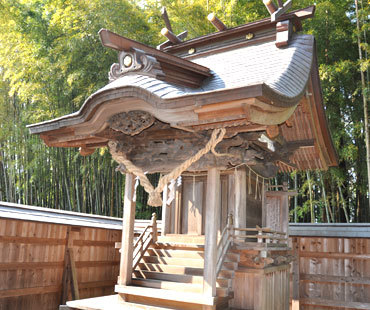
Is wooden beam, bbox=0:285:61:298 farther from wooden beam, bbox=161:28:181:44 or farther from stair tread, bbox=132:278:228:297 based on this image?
wooden beam, bbox=161:28:181:44

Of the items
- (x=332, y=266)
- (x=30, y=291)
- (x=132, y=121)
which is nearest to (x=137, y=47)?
(x=132, y=121)

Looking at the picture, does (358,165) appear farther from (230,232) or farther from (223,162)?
(223,162)

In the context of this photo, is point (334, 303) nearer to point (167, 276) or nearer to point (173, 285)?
point (167, 276)

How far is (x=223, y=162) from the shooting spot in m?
5.05

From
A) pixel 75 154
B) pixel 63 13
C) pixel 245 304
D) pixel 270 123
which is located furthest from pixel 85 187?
pixel 270 123

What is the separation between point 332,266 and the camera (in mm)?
8094

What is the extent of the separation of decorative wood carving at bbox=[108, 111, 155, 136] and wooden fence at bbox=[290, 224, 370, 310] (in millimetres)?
5077

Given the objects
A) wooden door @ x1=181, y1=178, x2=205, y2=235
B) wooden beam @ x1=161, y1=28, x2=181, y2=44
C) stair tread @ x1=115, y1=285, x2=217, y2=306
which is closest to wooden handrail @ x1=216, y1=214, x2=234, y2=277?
stair tread @ x1=115, y1=285, x2=217, y2=306

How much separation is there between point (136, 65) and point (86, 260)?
5.42m

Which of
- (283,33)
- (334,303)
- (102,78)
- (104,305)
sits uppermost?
(102,78)

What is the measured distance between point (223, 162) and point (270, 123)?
3.25ft

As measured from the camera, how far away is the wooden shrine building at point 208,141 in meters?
4.45

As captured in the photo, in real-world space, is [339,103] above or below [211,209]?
above

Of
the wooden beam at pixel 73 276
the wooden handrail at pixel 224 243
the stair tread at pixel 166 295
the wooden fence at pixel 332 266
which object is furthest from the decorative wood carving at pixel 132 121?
the wooden fence at pixel 332 266
